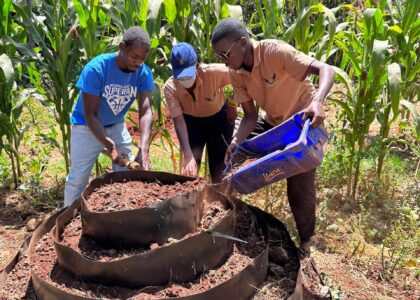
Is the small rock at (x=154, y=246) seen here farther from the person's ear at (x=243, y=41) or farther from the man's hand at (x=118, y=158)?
the person's ear at (x=243, y=41)

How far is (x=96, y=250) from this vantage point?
233 centimetres

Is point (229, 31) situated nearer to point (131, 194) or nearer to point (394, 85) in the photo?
point (131, 194)

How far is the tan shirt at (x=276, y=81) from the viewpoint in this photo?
9.69 ft

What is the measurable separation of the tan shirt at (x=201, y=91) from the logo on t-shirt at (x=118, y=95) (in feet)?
0.87

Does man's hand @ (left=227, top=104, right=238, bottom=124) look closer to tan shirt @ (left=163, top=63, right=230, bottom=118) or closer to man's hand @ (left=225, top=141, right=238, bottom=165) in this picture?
tan shirt @ (left=163, top=63, right=230, bottom=118)

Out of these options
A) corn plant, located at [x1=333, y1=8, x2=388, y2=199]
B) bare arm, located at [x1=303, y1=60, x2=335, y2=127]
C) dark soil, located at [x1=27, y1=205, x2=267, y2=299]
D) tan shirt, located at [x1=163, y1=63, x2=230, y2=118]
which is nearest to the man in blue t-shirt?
tan shirt, located at [x1=163, y1=63, x2=230, y2=118]

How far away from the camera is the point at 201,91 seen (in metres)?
3.64


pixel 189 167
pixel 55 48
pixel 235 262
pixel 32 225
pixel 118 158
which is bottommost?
pixel 32 225

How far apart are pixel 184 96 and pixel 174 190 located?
51.2 inches

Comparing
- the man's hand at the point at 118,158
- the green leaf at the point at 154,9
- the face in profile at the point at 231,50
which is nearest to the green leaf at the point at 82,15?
the green leaf at the point at 154,9

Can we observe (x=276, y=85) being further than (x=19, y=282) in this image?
Yes

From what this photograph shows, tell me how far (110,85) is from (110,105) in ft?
0.57

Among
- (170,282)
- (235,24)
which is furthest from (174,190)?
(235,24)

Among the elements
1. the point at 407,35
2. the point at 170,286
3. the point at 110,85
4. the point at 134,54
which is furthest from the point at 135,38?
the point at 407,35
